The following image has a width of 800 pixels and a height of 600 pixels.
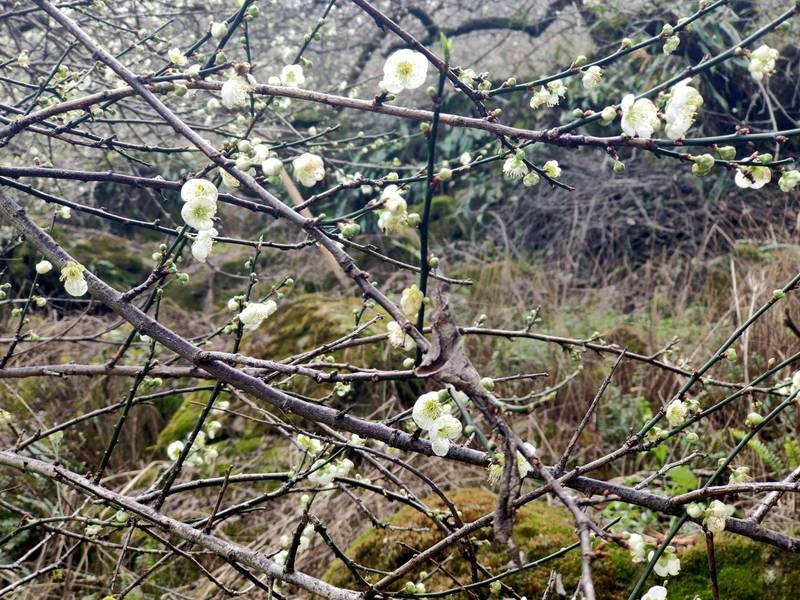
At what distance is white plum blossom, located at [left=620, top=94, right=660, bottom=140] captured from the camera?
3.67 ft

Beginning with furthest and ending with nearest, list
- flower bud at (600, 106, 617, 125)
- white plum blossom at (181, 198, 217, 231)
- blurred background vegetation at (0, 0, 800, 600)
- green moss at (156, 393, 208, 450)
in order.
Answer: green moss at (156, 393, 208, 450) → blurred background vegetation at (0, 0, 800, 600) → white plum blossom at (181, 198, 217, 231) → flower bud at (600, 106, 617, 125)

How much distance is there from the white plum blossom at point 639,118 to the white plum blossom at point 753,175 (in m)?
0.20

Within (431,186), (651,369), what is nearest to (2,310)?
(651,369)

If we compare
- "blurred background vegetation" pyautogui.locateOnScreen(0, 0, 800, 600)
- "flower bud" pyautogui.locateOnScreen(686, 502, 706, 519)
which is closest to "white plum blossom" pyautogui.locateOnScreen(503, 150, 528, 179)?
"blurred background vegetation" pyautogui.locateOnScreen(0, 0, 800, 600)

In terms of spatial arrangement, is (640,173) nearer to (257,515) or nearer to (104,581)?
(257,515)

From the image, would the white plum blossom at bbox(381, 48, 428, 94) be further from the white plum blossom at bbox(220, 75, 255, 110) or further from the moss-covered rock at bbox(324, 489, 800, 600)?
the moss-covered rock at bbox(324, 489, 800, 600)

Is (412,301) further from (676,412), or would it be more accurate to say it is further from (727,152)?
(676,412)

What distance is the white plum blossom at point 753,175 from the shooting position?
1197mm

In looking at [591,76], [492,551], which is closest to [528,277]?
[492,551]

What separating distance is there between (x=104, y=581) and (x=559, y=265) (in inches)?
181

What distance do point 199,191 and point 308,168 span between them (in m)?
0.22

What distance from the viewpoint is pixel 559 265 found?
241 inches

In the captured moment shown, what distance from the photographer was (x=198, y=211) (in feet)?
4.10

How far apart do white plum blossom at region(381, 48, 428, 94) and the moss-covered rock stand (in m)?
Result: 1.07
